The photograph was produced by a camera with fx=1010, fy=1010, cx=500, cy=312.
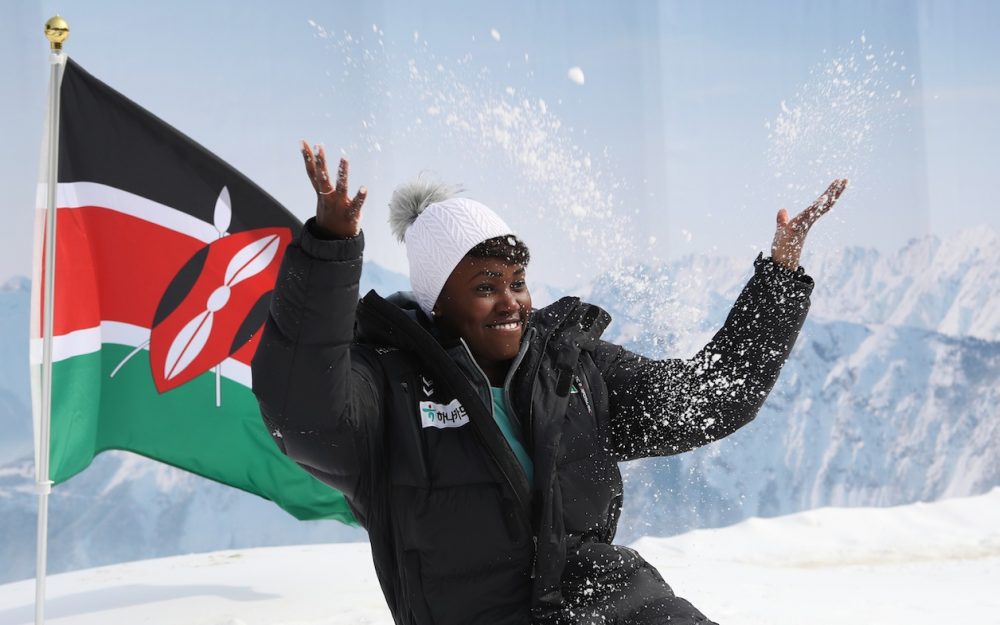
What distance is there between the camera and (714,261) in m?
6.35

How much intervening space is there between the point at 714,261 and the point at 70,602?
13.9 feet

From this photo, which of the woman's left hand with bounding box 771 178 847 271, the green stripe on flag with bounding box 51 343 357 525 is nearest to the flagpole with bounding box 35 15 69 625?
the green stripe on flag with bounding box 51 343 357 525

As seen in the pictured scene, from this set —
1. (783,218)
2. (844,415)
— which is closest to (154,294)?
(783,218)

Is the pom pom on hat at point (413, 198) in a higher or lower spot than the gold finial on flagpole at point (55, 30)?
lower

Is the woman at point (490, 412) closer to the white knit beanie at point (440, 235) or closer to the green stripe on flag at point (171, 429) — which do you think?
the white knit beanie at point (440, 235)

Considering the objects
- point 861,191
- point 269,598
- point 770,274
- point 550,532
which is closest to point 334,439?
point 550,532

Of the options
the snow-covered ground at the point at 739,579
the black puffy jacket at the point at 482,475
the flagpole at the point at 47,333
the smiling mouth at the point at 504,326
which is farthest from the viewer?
the snow-covered ground at the point at 739,579

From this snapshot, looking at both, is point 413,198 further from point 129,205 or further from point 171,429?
point 171,429

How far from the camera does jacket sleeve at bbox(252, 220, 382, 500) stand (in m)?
1.25

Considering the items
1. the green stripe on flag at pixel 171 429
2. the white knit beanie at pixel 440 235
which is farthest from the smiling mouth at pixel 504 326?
the green stripe on flag at pixel 171 429

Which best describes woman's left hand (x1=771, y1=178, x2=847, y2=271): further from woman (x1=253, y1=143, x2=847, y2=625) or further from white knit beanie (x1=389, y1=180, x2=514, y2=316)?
white knit beanie (x1=389, y1=180, x2=514, y2=316)

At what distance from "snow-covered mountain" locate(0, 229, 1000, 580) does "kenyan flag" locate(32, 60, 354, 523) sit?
9.77ft

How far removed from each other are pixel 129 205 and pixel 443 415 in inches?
71.9

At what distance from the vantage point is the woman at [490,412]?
52.7 inches
